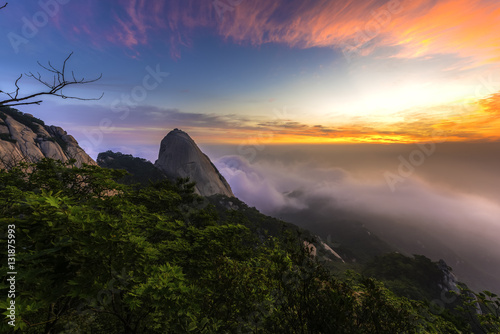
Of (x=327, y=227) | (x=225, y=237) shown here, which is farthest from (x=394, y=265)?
(x=327, y=227)

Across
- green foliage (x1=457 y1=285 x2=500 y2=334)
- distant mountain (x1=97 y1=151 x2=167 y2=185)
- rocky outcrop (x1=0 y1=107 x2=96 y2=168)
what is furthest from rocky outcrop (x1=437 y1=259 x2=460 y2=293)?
rocky outcrop (x1=0 y1=107 x2=96 y2=168)

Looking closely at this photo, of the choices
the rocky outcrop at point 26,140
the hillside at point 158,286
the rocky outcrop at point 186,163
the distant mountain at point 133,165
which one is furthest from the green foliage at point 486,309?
the distant mountain at point 133,165

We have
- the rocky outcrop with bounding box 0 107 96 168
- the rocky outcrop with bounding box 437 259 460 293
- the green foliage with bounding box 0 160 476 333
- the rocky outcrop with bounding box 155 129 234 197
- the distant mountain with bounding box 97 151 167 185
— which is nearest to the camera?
the green foliage with bounding box 0 160 476 333

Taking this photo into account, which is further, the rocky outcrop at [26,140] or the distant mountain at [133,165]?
the distant mountain at [133,165]

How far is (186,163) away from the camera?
286 feet

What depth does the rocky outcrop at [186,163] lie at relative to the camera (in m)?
85.9

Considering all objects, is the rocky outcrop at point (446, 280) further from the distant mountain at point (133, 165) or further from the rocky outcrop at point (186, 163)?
the distant mountain at point (133, 165)

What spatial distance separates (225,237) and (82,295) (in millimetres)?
5564

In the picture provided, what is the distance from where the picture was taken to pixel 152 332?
601 centimetres

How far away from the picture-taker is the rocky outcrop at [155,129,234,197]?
85.9m

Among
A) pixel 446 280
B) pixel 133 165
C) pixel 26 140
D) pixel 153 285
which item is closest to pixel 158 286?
pixel 153 285

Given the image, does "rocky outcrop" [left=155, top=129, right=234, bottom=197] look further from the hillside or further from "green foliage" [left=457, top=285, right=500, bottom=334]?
"green foliage" [left=457, top=285, right=500, bottom=334]

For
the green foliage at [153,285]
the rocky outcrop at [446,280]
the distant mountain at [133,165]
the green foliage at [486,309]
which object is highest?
the green foliage at [153,285]

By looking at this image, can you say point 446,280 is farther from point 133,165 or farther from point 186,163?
point 133,165
